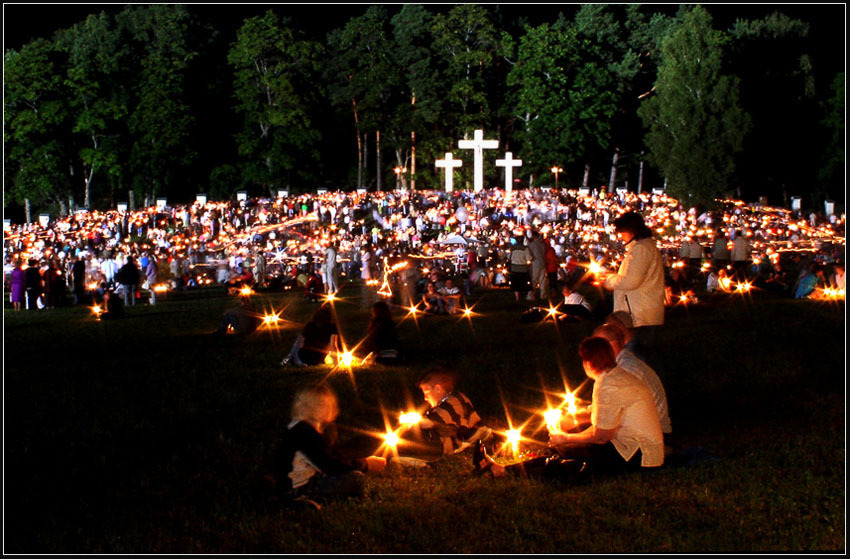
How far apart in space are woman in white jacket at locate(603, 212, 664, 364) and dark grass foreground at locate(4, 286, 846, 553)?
1.15 m

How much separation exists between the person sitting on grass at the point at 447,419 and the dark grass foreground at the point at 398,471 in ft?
0.71

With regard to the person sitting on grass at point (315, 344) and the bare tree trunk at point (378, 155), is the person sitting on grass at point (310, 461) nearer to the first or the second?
the person sitting on grass at point (315, 344)

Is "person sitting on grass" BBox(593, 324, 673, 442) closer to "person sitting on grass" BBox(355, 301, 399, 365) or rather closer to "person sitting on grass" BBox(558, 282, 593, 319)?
"person sitting on grass" BBox(355, 301, 399, 365)

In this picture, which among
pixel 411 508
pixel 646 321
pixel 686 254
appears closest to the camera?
pixel 411 508

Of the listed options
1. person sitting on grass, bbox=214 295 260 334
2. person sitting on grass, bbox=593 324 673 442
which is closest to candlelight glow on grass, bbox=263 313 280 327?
person sitting on grass, bbox=214 295 260 334

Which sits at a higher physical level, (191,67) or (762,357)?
(191,67)

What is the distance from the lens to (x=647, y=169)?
2776 inches

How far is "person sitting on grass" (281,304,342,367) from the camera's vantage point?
1373 centimetres

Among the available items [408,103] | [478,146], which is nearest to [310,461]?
[478,146]

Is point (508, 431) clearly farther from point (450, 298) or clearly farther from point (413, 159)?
point (413, 159)

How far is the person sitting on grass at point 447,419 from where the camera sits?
8.40m

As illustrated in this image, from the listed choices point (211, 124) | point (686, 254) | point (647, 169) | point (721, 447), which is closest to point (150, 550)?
point (721, 447)

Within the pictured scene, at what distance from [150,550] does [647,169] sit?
67.5 metres

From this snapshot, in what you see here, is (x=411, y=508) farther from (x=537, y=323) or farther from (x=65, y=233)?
(x=65, y=233)
